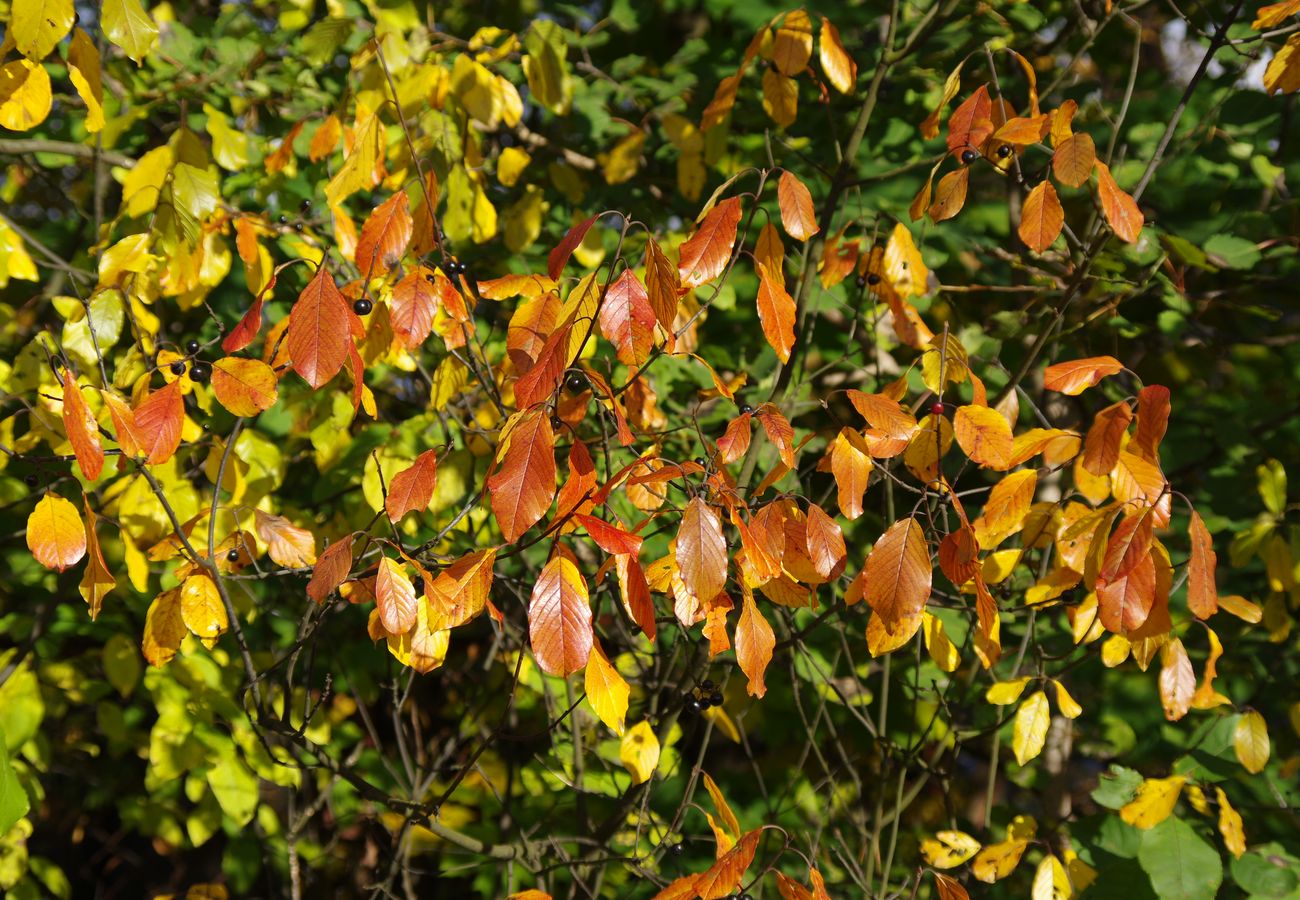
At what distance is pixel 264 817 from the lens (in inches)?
95.2

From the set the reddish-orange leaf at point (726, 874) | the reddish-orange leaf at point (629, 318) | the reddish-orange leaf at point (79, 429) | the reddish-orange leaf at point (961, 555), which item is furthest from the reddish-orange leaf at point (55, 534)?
the reddish-orange leaf at point (961, 555)

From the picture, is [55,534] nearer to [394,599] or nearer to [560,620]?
[394,599]

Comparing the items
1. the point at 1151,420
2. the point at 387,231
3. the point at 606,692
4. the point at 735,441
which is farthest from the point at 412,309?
the point at 1151,420

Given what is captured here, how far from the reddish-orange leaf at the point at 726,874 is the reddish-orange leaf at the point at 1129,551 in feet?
1.62

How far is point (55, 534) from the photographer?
1257 mm

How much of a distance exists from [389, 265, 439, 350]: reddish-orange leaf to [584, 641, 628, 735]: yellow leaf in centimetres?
48

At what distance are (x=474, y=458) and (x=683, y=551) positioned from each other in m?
0.83

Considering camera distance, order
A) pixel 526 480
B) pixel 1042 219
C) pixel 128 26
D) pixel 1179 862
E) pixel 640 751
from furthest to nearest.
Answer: pixel 1179 862, pixel 640 751, pixel 1042 219, pixel 128 26, pixel 526 480

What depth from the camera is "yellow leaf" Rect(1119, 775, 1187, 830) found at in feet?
5.50

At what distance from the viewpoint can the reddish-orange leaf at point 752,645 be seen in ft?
3.86

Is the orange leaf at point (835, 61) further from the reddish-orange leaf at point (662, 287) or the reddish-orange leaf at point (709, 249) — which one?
the reddish-orange leaf at point (662, 287)

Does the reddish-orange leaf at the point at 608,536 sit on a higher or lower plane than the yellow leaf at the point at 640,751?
higher

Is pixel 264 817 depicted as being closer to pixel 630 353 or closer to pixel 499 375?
pixel 499 375

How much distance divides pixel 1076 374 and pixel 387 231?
0.93m
